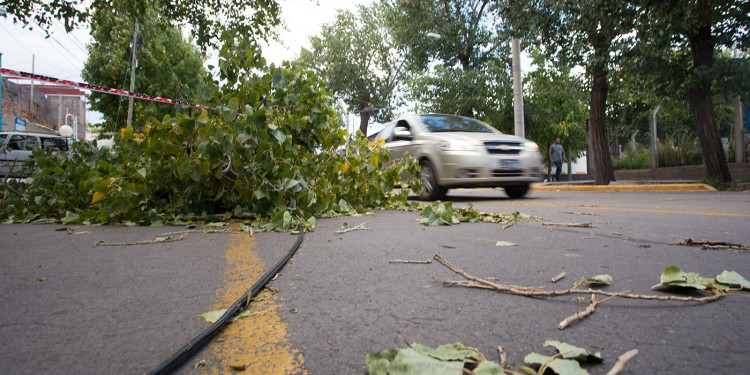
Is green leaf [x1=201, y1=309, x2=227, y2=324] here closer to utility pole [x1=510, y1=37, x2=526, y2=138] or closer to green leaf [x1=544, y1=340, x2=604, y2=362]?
green leaf [x1=544, y1=340, x2=604, y2=362]

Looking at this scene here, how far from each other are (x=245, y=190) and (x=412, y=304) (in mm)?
3556

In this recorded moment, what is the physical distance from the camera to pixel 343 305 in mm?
1944

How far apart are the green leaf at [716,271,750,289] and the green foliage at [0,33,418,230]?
3.20 meters

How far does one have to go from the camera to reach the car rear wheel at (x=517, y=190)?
30.8 ft

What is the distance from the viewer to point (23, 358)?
145 cm

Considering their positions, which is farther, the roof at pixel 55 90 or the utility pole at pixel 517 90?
the roof at pixel 55 90

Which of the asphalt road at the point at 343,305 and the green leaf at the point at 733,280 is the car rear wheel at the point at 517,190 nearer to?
the asphalt road at the point at 343,305

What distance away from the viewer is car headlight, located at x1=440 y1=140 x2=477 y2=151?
8212 millimetres

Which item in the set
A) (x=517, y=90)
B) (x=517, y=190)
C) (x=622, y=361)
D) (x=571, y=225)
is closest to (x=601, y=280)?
(x=622, y=361)

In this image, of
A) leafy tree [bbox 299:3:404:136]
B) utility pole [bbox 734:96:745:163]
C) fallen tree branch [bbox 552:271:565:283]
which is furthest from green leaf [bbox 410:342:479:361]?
leafy tree [bbox 299:3:404:136]

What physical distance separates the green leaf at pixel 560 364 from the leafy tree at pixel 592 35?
1005 cm

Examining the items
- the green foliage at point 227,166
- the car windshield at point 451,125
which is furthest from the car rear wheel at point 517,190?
the green foliage at point 227,166

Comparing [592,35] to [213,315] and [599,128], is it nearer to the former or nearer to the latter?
[599,128]

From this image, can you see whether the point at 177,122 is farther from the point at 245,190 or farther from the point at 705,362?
the point at 705,362
